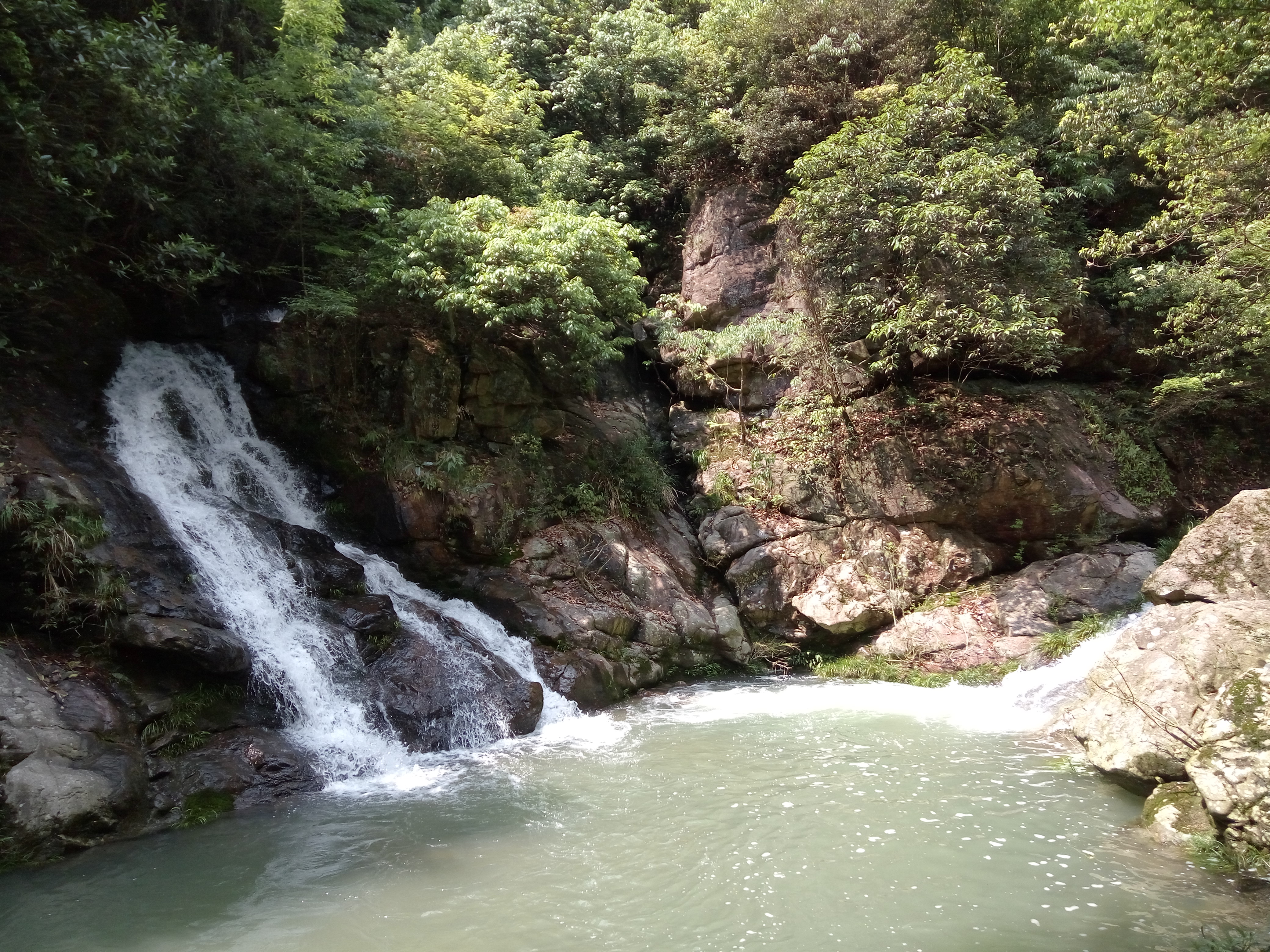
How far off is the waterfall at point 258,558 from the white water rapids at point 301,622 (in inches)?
0.7

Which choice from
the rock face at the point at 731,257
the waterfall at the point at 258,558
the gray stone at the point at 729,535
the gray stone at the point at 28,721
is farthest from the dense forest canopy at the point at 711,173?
the gray stone at the point at 28,721

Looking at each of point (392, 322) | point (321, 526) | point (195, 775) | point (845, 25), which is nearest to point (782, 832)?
point (195, 775)

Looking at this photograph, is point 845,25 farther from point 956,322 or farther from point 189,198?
point 189,198

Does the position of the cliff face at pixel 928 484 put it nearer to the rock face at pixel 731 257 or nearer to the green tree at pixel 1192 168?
the rock face at pixel 731 257

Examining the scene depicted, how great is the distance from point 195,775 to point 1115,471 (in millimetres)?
15029

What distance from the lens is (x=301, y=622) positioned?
9.19 m

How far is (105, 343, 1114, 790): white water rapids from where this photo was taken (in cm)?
847

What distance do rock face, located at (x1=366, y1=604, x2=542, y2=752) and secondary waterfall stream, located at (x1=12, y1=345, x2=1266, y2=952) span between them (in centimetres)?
16

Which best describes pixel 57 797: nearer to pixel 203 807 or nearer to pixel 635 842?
pixel 203 807

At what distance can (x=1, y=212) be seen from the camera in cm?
874

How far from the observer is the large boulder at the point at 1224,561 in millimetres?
8430

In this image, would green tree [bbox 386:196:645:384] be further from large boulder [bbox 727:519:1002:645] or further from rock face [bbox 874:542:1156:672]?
rock face [bbox 874:542:1156:672]

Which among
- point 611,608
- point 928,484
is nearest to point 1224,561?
point 928,484

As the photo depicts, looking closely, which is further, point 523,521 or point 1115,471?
point 1115,471
